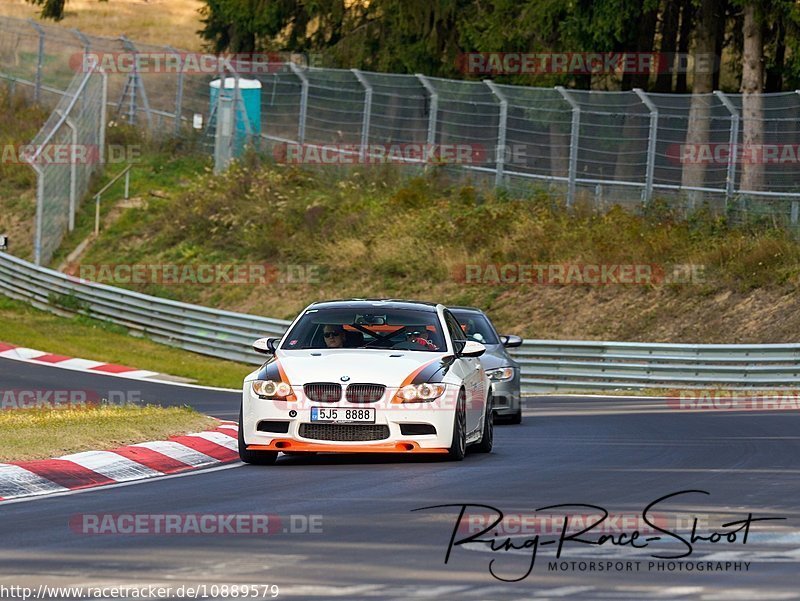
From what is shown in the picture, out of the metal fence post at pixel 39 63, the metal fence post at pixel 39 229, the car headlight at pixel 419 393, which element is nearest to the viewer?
the car headlight at pixel 419 393

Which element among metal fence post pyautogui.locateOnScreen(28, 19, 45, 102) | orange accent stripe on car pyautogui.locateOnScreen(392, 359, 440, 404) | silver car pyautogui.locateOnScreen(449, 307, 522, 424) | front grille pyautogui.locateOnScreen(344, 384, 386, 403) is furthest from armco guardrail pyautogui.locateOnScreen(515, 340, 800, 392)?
metal fence post pyautogui.locateOnScreen(28, 19, 45, 102)

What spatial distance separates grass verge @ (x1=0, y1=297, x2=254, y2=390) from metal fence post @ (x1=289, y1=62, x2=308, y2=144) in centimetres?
824

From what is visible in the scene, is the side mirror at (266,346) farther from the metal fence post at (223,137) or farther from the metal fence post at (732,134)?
the metal fence post at (223,137)

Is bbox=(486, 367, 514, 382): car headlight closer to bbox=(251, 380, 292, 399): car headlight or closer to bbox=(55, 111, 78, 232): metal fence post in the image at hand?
bbox=(251, 380, 292, 399): car headlight

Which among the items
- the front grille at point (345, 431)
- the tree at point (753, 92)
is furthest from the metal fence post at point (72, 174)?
the front grille at point (345, 431)

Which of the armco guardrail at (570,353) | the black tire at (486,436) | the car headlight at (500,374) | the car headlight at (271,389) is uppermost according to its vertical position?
the car headlight at (271,389)

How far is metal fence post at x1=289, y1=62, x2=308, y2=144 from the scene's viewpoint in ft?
138

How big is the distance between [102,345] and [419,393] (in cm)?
2211

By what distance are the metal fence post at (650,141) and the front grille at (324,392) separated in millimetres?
20581

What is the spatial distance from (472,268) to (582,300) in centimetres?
325

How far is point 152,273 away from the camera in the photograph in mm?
41562

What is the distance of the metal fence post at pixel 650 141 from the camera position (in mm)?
33438

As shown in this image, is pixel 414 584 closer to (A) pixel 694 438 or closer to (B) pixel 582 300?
(A) pixel 694 438

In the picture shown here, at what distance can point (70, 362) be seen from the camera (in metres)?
30.6
